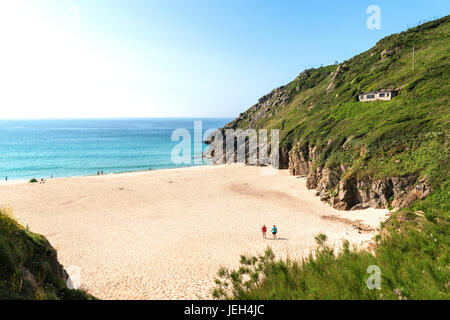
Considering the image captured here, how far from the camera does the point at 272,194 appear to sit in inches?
1345

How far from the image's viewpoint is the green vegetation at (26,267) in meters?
7.09

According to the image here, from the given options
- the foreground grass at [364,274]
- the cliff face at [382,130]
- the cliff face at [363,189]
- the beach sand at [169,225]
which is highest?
the cliff face at [382,130]

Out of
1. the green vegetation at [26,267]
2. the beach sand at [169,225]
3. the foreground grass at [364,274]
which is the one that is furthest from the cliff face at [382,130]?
the green vegetation at [26,267]

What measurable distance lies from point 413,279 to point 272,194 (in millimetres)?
27840

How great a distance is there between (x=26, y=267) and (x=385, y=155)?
98.7 ft

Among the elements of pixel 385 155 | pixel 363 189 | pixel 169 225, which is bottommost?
pixel 169 225

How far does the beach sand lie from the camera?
15.9m

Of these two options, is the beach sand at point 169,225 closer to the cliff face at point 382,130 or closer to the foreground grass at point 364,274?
the cliff face at point 382,130

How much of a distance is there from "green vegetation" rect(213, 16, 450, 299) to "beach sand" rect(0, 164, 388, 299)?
3.57 metres

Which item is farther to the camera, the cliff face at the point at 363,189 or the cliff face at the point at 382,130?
the cliff face at the point at 382,130

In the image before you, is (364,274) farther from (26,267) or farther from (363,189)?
(363,189)

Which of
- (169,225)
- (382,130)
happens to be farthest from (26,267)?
(382,130)

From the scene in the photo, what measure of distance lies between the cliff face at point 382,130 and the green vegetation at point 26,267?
991 inches

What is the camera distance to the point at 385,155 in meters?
26.5
